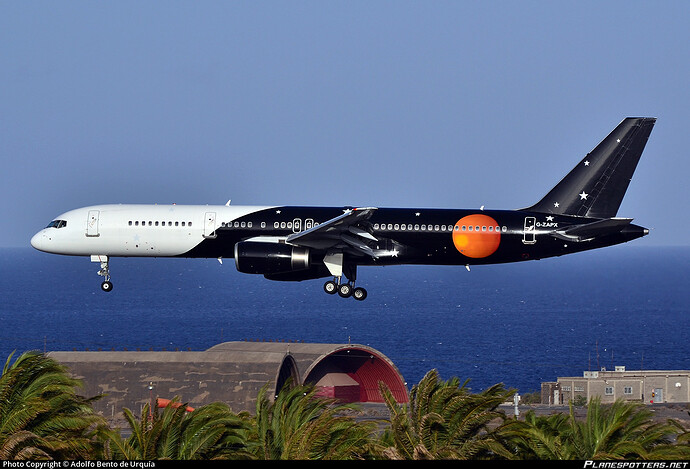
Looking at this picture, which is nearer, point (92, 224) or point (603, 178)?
point (603, 178)

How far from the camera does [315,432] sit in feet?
123

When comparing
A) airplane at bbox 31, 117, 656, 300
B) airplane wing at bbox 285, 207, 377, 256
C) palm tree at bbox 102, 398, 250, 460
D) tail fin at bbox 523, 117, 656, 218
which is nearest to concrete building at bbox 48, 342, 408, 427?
airplane at bbox 31, 117, 656, 300

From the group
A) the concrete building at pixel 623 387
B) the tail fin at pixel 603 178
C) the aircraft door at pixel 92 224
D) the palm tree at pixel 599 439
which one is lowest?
the concrete building at pixel 623 387

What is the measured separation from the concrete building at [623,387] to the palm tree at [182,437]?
89.5 meters

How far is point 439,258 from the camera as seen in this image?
65.0 meters

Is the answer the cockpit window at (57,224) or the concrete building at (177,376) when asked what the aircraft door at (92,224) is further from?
the concrete building at (177,376)

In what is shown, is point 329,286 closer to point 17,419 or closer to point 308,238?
point 308,238

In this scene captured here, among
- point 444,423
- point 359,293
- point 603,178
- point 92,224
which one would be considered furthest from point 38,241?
point 444,423

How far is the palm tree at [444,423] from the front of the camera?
38.4m

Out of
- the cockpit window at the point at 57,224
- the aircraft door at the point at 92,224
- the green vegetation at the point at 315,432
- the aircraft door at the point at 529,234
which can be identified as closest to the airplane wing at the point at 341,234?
the aircraft door at the point at 529,234

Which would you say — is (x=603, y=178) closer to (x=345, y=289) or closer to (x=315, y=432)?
(x=345, y=289)

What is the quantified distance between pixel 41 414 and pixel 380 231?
29.5 m

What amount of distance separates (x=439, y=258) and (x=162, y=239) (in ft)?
56.4

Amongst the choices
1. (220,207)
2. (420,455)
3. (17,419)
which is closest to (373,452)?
(420,455)
